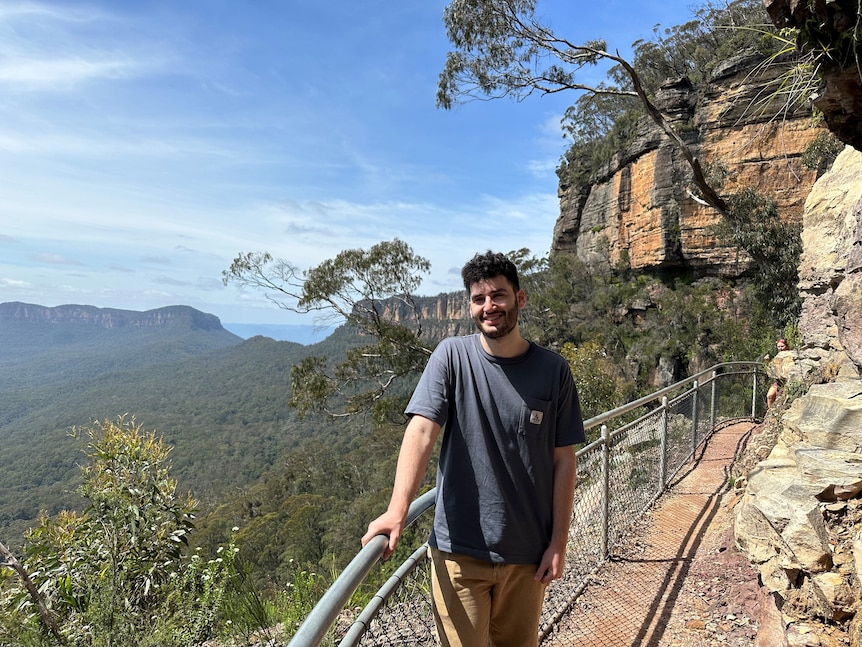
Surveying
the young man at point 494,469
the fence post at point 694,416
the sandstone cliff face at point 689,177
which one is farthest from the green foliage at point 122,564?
the sandstone cliff face at point 689,177

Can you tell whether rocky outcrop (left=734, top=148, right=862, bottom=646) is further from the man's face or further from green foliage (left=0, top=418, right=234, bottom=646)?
green foliage (left=0, top=418, right=234, bottom=646)

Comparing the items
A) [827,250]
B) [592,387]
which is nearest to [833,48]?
[827,250]

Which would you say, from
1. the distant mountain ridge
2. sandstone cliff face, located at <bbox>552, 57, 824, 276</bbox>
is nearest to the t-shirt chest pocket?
the distant mountain ridge

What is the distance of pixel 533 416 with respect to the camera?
1.51 m

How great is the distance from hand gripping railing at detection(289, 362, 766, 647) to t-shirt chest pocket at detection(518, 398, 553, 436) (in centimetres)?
39

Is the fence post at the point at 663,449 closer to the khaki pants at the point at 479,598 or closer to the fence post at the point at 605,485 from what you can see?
the fence post at the point at 605,485

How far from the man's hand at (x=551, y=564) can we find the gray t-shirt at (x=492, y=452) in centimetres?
2

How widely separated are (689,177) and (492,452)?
20954 mm

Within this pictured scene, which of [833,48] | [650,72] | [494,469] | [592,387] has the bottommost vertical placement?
[592,387]

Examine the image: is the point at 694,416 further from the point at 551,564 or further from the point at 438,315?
the point at 438,315

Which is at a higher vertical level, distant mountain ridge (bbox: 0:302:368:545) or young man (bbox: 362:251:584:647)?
young man (bbox: 362:251:584:647)

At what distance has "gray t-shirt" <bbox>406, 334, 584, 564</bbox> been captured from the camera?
1.49 m

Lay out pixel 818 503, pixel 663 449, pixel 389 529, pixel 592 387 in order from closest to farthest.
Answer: pixel 389 529 < pixel 818 503 < pixel 663 449 < pixel 592 387

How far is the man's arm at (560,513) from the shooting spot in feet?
5.02
